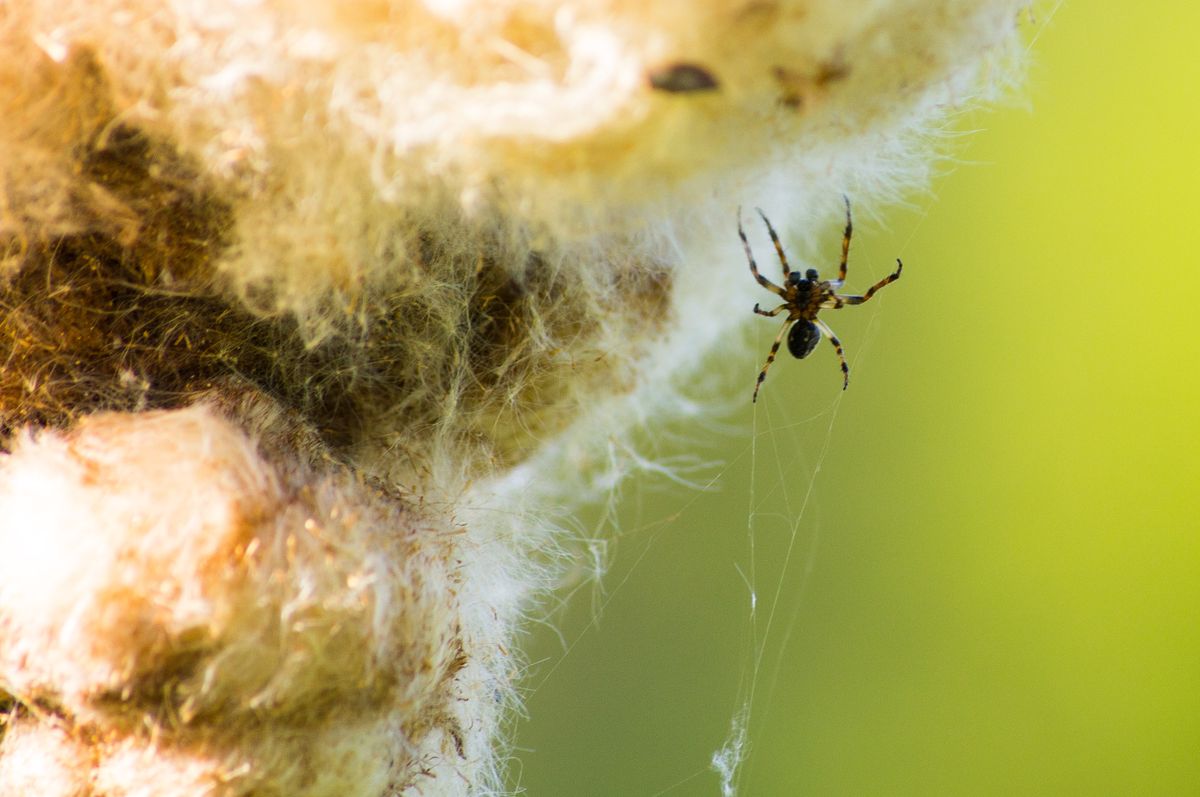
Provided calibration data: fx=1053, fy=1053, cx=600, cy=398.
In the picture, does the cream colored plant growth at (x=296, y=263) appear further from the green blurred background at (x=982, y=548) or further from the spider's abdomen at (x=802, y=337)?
the green blurred background at (x=982, y=548)

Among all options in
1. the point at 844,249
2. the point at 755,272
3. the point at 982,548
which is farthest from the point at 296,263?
the point at 982,548

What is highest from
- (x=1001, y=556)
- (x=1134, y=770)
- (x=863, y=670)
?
(x=1001, y=556)

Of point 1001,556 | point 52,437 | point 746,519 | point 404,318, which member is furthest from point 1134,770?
point 52,437

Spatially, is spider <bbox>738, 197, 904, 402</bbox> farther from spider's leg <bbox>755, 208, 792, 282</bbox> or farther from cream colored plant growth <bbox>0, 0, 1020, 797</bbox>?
cream colored plant growth <bbox>0, 0, 1020, 797</bbox>

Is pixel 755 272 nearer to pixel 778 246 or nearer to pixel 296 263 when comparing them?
pixel 778 246

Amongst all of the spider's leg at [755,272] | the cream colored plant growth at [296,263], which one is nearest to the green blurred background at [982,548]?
the spider's leg at [755,272]

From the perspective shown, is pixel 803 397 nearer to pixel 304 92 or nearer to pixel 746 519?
pixel 746 519

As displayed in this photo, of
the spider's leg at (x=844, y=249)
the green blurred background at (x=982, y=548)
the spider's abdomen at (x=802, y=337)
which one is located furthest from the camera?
the green blurred background at (x=982, y=548)
